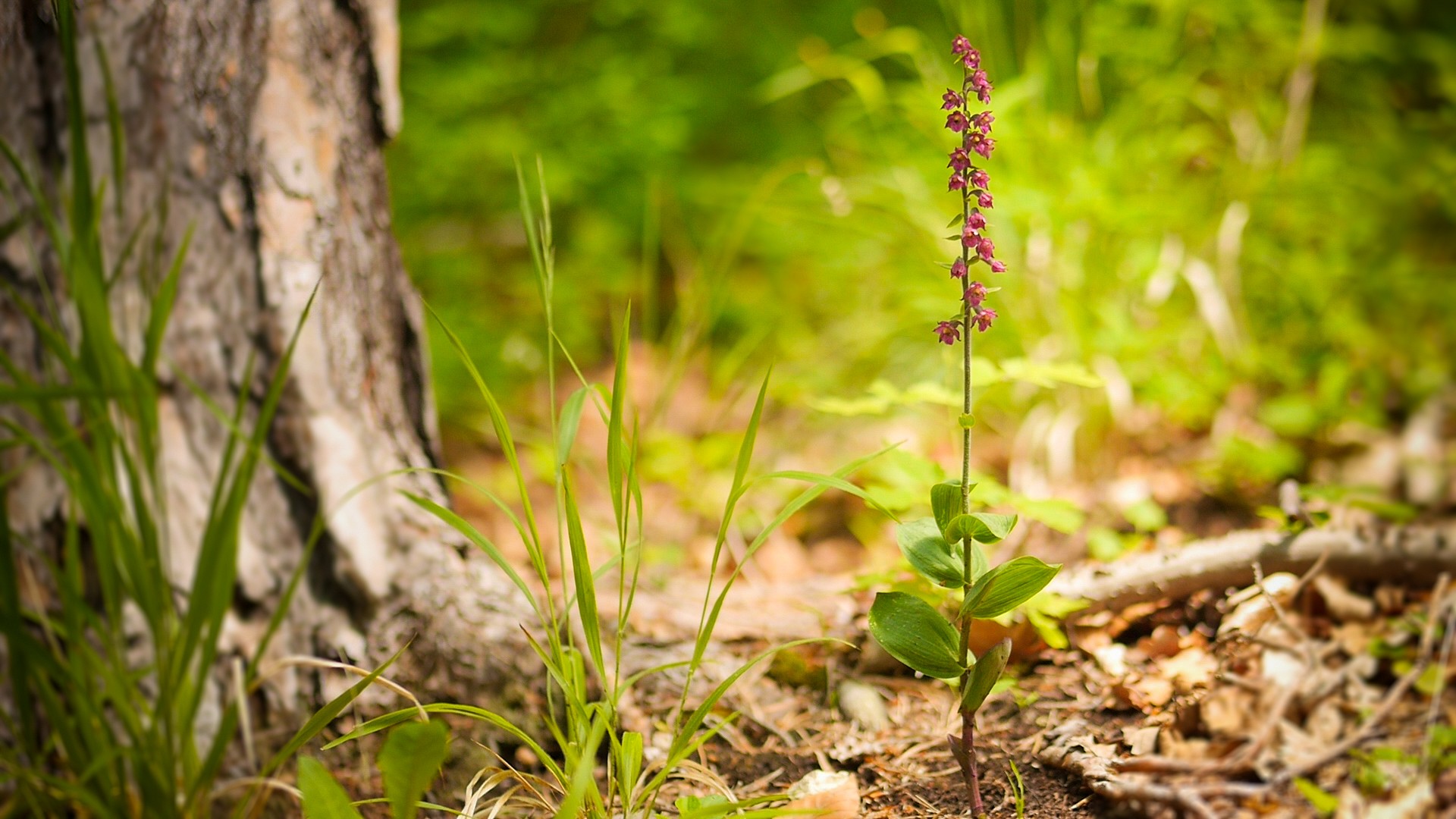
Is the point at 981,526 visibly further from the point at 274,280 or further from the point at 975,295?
the point at 274,280

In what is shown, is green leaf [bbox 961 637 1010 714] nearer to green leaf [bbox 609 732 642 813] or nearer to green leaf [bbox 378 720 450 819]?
green leaf [bbox 609 732 642 813]

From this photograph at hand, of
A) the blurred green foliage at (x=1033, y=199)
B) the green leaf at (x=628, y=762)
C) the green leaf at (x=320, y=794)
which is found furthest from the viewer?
the blurred green foliage at (x=1033, y=199)

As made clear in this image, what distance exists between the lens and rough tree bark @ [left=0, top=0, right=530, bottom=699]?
1247mm

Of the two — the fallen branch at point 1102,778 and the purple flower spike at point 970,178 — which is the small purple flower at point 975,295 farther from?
the fallen branch at point 1102,778

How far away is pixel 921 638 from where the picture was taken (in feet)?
3.06

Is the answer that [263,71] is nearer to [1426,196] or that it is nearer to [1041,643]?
[1041,643]

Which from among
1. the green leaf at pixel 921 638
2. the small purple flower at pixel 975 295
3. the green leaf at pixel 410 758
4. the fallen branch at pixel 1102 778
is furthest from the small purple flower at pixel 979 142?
the green leaf at pixel 410 758

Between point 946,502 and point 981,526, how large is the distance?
47 mm

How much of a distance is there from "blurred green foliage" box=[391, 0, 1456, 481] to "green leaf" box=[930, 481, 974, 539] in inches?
37.8

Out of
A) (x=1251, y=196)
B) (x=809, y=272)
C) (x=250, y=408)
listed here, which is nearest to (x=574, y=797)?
(x=250, y=408)

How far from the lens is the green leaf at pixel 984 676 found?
2.89 ft

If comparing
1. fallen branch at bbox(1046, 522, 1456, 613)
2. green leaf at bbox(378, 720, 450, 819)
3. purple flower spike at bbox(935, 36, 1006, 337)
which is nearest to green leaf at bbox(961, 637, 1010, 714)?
purple flower spike at bbox(935, 36, 1006, 337)

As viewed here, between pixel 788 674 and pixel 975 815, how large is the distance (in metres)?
0.46

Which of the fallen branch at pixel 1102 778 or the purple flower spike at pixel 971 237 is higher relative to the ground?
the purple flower spike at pixel 971 237
